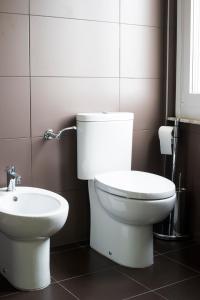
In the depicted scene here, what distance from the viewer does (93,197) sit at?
101 inches

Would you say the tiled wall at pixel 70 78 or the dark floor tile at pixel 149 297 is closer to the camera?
the dark floor tile at pixel 149 297

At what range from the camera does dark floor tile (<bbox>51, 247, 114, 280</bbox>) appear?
7.48 ft

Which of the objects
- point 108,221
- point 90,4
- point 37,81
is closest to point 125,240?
point 108,221

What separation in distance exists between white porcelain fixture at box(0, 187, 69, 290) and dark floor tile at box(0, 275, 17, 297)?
0.02m

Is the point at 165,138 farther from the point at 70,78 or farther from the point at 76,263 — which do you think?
the point at 76,263

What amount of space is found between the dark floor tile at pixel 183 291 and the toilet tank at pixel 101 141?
2.53 feet

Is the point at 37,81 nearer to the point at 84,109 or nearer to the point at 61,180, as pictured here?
the point at 84,109

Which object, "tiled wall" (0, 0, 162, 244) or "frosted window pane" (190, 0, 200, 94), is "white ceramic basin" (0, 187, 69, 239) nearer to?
"tiled wall" (0, 0, 162, 244)

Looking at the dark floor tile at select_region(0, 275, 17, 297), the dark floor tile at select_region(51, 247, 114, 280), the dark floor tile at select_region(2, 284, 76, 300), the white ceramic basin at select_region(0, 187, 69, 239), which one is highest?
the white ceramic basin at select_region(0, 187, 69, 239)

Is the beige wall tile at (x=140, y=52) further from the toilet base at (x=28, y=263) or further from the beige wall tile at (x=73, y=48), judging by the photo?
the toilet base at (x=28, y=263)

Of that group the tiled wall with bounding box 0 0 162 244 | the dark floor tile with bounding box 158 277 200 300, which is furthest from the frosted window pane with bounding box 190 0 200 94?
the dark floor tile with bounding box 158 277 200 300

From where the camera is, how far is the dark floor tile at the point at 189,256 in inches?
94.1

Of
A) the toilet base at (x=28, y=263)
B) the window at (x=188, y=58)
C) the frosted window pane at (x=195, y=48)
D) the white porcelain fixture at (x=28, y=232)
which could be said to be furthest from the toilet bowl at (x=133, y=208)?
the frosted window pane at (x=195, y=48)

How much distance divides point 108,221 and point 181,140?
75cm
